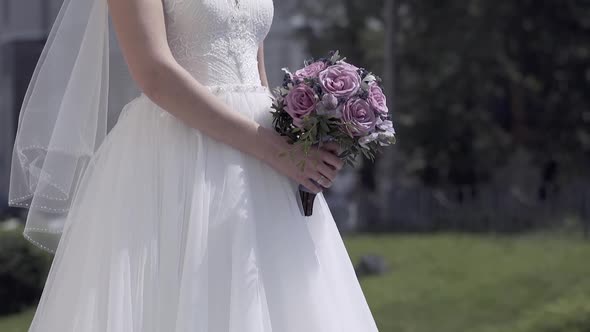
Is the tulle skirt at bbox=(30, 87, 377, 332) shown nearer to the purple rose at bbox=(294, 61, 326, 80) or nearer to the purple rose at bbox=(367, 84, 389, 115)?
the purple rose at bbox=(294, 61, 326, 80)

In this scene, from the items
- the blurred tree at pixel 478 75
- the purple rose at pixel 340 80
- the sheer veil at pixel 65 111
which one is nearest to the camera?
the purple rose at pixel 340 80

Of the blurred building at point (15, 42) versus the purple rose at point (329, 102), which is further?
the blurred building at point (15, 42)

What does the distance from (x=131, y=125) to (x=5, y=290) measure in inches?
251

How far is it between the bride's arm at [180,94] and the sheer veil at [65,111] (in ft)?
1.13

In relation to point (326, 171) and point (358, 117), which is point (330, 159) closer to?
point (326, 171)

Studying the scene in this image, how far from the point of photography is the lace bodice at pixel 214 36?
2.83 meters

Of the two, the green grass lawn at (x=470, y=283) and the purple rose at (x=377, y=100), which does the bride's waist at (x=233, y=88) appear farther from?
the green grass lawn at (x=470, y=283)

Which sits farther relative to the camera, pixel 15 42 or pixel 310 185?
pixel 15 42

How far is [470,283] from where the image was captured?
33.8 feet

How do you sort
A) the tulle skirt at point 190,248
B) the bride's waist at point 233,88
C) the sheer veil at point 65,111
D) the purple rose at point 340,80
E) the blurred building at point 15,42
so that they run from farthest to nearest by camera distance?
1. the blurred building at point 15,42
2. the sheer veil at point 65,111
3. the bride's waist at point 233,88
4. the purple rose at point 340,80
5. the tulle skirt at point 190,248

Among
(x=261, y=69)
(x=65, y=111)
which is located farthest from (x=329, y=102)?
(x=65, y=111)

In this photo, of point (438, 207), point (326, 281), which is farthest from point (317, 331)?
point (438, 207)

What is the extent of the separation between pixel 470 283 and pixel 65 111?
308 inches

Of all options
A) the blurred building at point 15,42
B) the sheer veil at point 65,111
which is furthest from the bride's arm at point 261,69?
the blurred building at point 15,42
